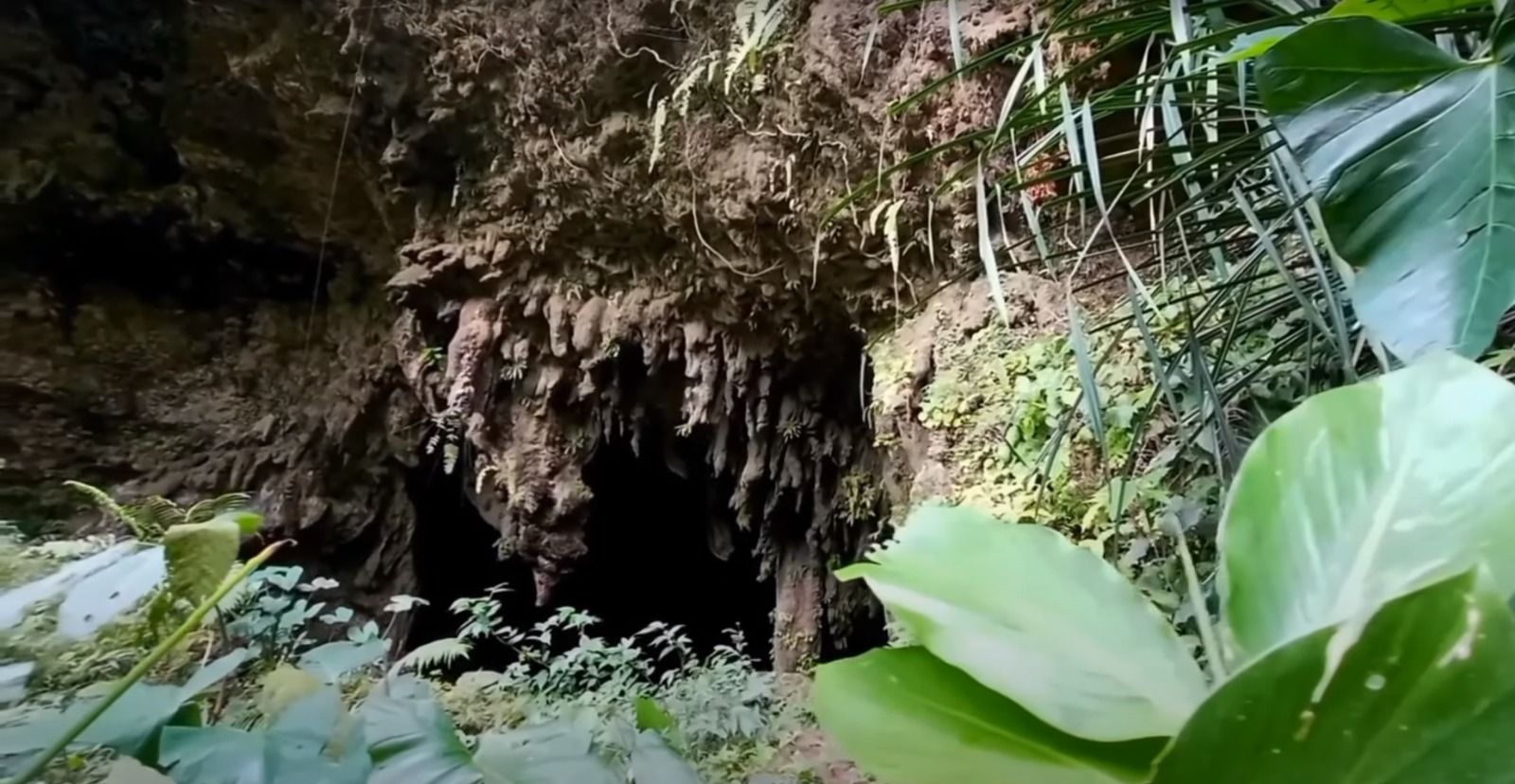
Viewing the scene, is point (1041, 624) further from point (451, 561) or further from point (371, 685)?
point (451, 561)

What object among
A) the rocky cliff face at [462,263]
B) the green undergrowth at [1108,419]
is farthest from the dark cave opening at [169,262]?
the green undergrowth at [1108,419]

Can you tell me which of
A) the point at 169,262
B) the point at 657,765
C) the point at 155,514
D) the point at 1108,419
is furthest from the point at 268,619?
the point at 169,262

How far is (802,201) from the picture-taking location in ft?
6.26

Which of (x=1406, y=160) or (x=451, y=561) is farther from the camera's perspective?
(x=451, y=561)

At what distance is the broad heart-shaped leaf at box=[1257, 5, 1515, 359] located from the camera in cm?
43

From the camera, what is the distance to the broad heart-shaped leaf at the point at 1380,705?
20 centimetres

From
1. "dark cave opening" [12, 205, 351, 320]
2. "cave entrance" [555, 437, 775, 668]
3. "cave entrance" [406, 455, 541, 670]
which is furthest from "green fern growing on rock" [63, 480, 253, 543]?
"dark cave opening" [12, 205, 351, 320]

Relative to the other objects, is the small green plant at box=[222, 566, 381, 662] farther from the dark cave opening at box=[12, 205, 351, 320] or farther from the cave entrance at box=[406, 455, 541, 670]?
the dark cave opening at box=[12, 205, 351, 320]

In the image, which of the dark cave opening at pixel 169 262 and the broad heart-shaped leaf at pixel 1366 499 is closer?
the broad heart-shaped leaf at pixel 1366 499

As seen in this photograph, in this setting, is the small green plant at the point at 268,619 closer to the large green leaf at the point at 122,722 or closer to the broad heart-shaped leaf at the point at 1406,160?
the large green leaf at the point at 122,722

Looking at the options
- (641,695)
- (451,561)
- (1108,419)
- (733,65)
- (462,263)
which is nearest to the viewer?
(641,695)

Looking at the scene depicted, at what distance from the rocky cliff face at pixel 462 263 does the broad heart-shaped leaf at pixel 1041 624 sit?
1.39 meters

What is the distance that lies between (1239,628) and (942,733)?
11 cm

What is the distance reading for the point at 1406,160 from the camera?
0.47 m
